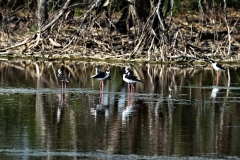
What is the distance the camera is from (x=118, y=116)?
1692 cm

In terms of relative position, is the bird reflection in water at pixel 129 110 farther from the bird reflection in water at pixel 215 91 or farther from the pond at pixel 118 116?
the bird reflection in water at pixel 215 91

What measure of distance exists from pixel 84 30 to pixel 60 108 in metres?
15.9

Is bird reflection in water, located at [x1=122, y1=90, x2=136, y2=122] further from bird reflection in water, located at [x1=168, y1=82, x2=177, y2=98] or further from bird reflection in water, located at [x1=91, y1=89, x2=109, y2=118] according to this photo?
bird reflection in water, located at [x1=168, y1=82, x2=177, y2=98]

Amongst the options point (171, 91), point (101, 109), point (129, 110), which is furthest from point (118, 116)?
point (171, 91)

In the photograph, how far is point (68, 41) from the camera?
34031 mm

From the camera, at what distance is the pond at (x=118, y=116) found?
42.4 feet

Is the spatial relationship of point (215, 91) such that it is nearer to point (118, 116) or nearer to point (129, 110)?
point (129, 110)

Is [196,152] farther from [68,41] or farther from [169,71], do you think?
[68,41]

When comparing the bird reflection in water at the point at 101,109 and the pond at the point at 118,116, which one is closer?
the pond at the point at 118,116

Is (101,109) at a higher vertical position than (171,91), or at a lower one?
lower

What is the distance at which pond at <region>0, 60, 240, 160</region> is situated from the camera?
12.9 meters

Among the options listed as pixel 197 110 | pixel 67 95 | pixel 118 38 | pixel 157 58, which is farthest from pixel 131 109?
pixel 118 38

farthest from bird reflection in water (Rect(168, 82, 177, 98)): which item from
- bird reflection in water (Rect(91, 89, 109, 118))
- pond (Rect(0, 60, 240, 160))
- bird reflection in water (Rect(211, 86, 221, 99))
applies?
bird reflection in water (Rect(91, 89, 109, 118))

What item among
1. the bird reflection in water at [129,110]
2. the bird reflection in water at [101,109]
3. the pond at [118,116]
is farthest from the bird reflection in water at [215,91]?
the bird reflection in water at [101,109]
